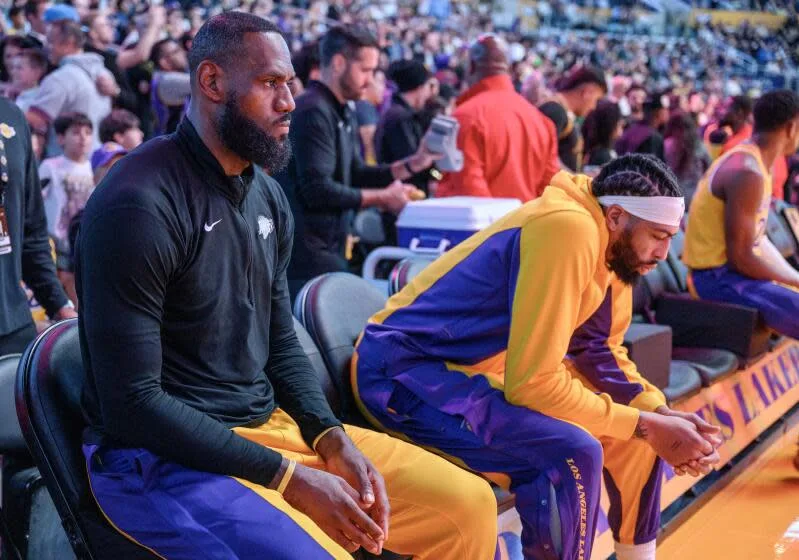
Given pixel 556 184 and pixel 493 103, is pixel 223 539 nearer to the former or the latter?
pixel 556 184

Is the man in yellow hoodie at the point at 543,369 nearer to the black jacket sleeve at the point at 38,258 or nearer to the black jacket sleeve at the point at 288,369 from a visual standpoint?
the black jacket sleeve at the point at 288,369

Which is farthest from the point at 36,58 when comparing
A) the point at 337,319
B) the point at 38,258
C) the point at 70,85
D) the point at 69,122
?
the point at 337,319

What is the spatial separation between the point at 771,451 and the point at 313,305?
261 cm

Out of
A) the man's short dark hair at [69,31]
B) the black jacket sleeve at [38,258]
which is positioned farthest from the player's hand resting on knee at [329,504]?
the man's short dark hair at [69,31]

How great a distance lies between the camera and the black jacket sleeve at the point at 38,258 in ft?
9.79

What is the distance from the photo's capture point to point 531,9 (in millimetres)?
24812

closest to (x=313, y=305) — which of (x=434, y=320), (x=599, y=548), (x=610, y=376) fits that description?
(x=434, y=320)

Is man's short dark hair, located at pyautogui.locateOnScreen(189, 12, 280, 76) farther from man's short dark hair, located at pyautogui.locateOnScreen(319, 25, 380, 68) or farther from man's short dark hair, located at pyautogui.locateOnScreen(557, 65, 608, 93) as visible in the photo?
man's short dark hair, located at pyautogui.locateOnScreen(557, 65, 608, 93)

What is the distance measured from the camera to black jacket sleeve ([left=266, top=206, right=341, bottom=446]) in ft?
7.32

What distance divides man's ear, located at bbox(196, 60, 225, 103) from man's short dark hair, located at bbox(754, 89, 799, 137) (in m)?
3.44

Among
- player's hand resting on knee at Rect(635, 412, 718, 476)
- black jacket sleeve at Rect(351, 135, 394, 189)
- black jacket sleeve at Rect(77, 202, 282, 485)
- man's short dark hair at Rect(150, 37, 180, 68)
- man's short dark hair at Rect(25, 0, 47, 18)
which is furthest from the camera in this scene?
man's short dark hair at Rect(25, 0, 47, 18)

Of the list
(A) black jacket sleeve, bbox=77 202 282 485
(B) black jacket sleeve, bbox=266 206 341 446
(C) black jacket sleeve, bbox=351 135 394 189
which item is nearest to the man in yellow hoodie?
(B) black jacket sleeve, bbox=266 206 341 446

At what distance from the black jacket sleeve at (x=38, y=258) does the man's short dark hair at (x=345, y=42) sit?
139cm

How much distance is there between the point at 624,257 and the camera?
2.71 metres
